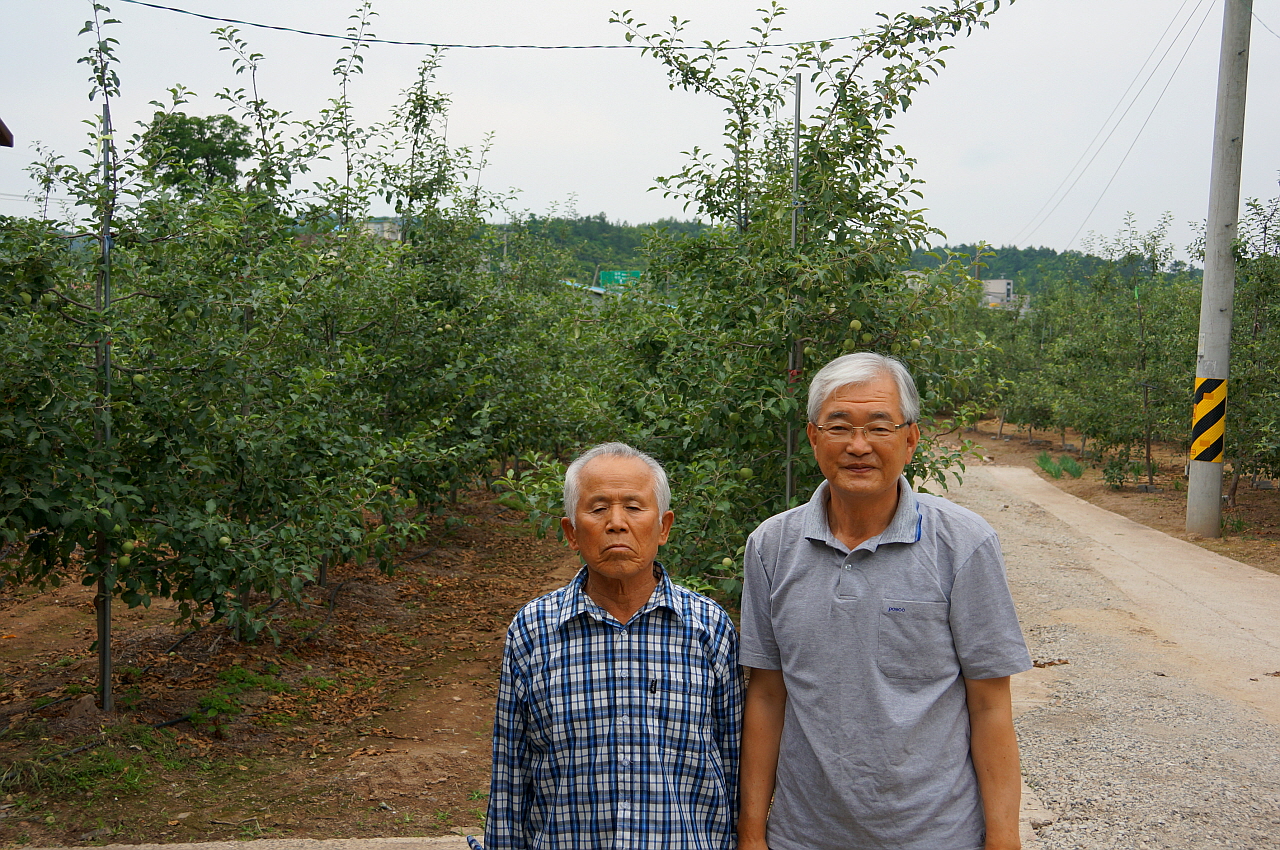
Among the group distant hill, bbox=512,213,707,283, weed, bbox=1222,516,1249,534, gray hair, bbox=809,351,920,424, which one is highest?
distant hill, bbox=512,213,707,283

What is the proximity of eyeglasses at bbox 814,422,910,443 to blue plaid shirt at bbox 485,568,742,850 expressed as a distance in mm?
431

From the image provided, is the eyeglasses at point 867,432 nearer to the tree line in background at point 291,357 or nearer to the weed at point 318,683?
the tree line in background at point 291,357

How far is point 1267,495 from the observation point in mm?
14430

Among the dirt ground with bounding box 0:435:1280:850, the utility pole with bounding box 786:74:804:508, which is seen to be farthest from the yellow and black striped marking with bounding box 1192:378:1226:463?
the utility pole with bounding box 786:74:804:508

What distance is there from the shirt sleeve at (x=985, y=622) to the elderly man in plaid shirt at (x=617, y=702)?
0.45 m

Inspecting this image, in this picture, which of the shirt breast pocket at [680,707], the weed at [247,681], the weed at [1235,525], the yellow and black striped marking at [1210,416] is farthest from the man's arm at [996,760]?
the weed at [1235,525]

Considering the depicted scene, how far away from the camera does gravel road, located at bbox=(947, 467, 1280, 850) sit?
3.95 m

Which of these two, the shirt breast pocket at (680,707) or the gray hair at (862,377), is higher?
the gray hair at (862,377)

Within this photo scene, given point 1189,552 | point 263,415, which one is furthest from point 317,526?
point 1189,552

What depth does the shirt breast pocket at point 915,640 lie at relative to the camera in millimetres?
1840

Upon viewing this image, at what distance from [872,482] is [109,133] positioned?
4.07 m

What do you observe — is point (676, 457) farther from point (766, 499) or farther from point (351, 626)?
point (351, 626)

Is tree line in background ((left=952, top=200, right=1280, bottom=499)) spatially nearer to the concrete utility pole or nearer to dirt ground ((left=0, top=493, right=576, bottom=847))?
the concrete utility pole

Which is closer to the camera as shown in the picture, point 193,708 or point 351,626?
point 193,708
